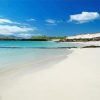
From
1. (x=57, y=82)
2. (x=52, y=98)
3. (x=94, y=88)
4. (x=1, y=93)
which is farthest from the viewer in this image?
(x=57, y=82)

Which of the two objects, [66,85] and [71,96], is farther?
[66,85]

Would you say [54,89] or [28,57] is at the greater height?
[54,89]

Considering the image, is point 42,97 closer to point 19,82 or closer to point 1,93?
point 1,93

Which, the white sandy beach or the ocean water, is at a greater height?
the white sandy beach

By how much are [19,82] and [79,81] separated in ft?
4.58

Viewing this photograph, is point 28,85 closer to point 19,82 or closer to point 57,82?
point 19,82

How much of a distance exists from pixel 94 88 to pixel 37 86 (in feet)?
3.91

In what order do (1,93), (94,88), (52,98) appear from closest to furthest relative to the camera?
(52,98)
(1,93)
(94,88)

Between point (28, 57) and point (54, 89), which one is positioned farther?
point (28, 57)

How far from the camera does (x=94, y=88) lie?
14.5 ft

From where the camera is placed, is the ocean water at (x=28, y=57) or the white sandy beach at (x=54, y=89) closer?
the white sandy beach at (x=54, y=89)

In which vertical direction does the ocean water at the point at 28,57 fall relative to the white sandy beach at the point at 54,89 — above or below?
below

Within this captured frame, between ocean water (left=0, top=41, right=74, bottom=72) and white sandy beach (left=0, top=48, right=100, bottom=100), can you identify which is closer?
white sandy beach (left=0, top=48, right=100, bottom=100)

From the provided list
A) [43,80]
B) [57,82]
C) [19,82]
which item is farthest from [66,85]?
[19,82]
